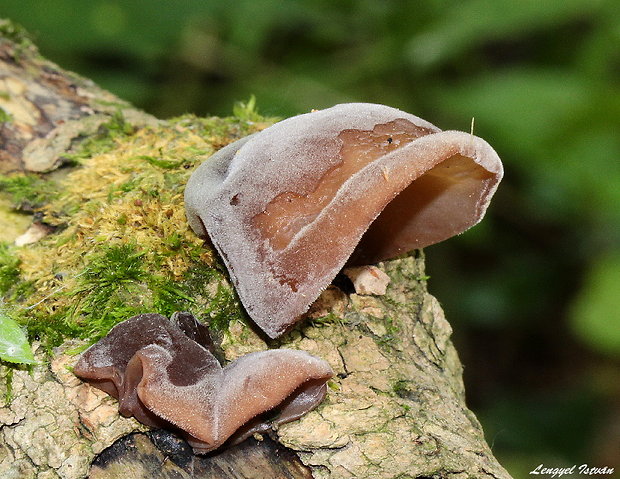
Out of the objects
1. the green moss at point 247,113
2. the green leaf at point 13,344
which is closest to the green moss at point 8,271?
the green leaf at point 13,344

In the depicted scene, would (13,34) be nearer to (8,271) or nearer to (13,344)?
(8,271)

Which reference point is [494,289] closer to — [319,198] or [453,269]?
[453,269]

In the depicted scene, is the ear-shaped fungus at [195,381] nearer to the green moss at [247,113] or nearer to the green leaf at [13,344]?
the green leaf at [13,344]

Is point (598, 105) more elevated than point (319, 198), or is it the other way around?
point (598, 105)

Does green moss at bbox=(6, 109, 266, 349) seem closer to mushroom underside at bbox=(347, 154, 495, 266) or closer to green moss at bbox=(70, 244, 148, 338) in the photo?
green moss at bbox=(70, 244, 148, 338)

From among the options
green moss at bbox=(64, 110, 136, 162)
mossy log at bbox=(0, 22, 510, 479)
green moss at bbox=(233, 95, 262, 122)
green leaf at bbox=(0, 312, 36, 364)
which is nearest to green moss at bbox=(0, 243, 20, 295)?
mossy log at bbox=(0, 22, 510, 479)

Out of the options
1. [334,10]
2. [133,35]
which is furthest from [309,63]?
[133,35]
